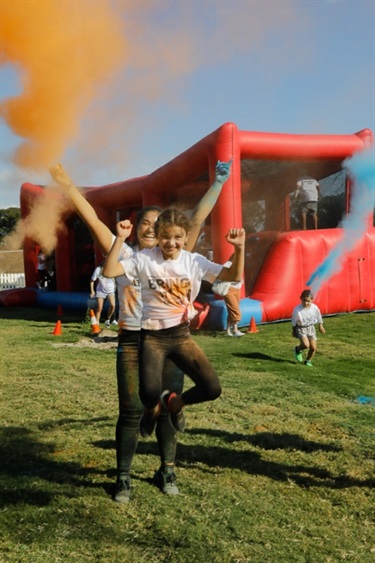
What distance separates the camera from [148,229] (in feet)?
12.3

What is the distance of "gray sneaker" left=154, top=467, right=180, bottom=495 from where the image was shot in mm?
3756

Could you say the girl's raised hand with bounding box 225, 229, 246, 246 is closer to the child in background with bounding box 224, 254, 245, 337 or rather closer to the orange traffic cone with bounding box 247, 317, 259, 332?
the child in background with bounding box 224, 254, 245, 337

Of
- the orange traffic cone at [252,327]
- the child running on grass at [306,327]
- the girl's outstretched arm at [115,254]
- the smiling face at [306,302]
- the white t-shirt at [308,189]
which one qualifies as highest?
the white t-shirt at [308,189]

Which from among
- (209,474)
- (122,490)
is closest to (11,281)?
(209,474)

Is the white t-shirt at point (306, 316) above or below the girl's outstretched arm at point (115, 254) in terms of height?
below

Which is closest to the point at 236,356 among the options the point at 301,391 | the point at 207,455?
the point at 301,391

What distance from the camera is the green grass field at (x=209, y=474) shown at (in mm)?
3121

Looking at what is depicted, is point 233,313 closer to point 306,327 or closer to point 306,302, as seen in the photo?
point 306,302

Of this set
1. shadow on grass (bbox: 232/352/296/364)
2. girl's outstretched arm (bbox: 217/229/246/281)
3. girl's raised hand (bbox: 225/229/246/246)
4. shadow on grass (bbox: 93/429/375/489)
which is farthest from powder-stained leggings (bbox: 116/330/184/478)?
shadow on grass (bbox: 232/352/296/364)

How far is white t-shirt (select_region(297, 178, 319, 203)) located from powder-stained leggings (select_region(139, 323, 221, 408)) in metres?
10.1

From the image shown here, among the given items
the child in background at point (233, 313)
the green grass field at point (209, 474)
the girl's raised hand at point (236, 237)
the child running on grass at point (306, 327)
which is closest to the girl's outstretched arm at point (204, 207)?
A: the girl's raised hand at point (236, 237)

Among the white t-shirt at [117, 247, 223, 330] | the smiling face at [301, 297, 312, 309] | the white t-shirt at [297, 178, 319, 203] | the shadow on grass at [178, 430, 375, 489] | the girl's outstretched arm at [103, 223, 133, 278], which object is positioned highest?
the white t-shirt at [297, 178, 319, 203]

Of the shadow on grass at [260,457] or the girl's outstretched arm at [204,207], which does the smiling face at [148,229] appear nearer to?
the girl's outstretched arm at [204,207]

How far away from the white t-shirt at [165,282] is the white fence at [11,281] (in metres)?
26.9
